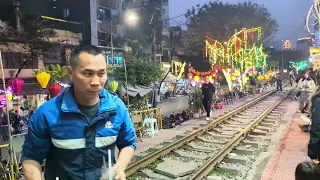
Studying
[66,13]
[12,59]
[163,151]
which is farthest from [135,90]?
[66,13]

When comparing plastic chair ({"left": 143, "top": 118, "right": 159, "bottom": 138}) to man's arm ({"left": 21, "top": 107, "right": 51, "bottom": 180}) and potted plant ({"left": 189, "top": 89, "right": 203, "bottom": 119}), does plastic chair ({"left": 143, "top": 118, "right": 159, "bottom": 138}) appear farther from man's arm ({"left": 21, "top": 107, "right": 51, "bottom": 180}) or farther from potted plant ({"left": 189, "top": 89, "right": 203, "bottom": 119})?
man's arm ({"left": 21, "top": 107, "right": 51, "bottom": 180})

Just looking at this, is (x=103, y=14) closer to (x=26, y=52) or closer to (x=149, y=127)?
(x=26, y=52)

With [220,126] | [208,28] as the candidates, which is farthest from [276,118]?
[208,28]

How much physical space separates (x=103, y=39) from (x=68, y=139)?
29242 millimetres

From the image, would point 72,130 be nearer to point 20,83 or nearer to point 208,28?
point 20,83

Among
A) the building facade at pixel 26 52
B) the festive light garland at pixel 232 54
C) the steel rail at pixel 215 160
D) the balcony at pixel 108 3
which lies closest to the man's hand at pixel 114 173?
the steel rail at pixel 215 160

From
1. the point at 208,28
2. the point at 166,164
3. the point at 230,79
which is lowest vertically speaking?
the point at 166,164

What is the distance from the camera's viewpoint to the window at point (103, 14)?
3100 cm

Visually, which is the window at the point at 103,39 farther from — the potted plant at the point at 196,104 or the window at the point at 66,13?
the potted plant at the point at 196,104

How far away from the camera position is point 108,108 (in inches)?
87.4

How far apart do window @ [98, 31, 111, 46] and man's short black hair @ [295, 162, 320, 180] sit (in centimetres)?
2841

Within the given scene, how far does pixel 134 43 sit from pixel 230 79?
1001cm

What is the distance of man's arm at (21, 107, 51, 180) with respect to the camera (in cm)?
206

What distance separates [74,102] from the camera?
7.04ft
